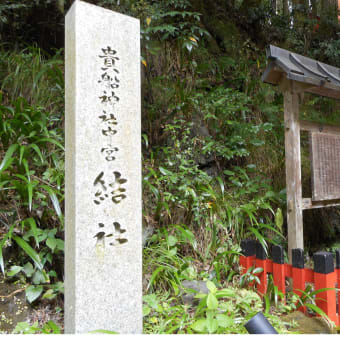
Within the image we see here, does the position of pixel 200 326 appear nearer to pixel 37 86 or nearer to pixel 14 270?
pixel 14 270

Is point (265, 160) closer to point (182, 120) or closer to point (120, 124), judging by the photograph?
point (182, 120)

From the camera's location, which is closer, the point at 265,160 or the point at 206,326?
the point at 206,326

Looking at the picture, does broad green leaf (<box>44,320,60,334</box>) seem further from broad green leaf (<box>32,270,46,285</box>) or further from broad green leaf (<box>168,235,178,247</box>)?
broad green leaf (<box>168,235,178,247</box>)

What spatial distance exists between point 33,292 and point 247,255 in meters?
2.01

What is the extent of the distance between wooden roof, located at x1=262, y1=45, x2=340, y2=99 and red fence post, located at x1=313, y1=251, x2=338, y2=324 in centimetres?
171

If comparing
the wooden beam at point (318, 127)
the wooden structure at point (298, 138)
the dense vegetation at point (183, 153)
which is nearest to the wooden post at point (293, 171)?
the wooden structure at point (298, 138)

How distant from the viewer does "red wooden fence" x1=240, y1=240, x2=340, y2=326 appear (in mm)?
2711

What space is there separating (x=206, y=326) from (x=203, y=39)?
4733mm

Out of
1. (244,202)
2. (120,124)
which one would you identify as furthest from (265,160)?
(120,124)

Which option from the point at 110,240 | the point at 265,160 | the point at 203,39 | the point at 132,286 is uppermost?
the point at 203,39

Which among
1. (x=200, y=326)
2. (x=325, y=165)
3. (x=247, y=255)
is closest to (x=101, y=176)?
(x=200, y=326)

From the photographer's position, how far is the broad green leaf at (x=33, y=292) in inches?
98.1

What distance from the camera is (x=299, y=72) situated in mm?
3111

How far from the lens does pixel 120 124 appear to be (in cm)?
221
